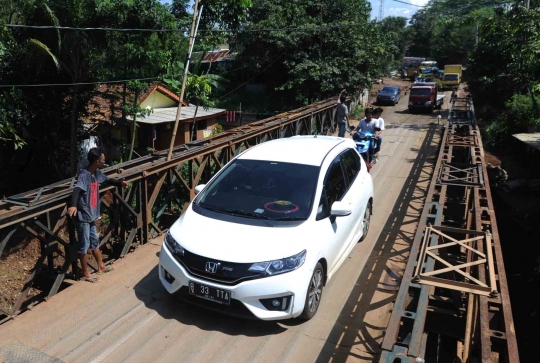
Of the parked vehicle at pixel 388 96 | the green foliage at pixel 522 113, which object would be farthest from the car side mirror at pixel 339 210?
the parked vehicle at pixel 388 96

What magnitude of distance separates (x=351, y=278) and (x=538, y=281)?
18.1ft

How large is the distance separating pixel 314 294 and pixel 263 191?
1.37 metres

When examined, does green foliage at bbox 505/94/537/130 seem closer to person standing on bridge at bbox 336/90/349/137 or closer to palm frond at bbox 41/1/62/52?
person standing on bridge at bbox 336/90/349/137

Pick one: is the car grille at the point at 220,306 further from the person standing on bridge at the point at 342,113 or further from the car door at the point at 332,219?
the person standing on bridge at the point at 342,113

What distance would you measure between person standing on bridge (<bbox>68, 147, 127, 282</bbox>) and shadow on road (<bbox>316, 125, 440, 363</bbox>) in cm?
305

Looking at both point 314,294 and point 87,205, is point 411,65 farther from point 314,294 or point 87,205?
point 87,205

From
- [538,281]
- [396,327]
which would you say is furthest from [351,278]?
[538,281]

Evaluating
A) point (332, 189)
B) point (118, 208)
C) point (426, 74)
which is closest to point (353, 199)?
point (332, 189)

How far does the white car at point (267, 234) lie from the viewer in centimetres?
440

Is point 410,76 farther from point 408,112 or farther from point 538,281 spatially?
point 538,281

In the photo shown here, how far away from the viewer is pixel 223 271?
14.5 feet

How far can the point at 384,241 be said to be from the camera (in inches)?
281

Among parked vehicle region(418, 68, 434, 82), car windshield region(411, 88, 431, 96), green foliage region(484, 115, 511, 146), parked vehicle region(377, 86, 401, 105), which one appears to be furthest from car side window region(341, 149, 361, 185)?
parked vehicle region(418, 68, 434, 82)

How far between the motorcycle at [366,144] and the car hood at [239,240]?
578 centimetres
